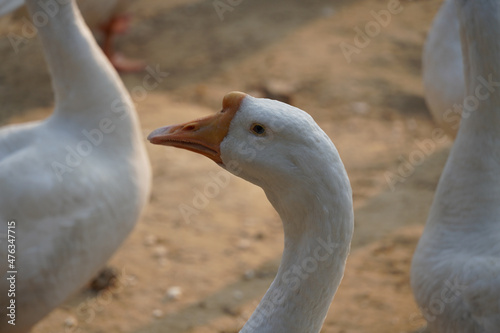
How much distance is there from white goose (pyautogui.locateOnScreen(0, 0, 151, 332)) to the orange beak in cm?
130

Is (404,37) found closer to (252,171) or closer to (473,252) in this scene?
(473,252)

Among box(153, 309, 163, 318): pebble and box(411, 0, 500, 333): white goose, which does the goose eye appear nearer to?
box(411, 0, 500, 333): white goose

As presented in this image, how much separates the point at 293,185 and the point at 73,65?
2.21 m

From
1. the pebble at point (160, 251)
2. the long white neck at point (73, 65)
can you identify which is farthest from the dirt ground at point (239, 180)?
the long white neck at point (73, 65)

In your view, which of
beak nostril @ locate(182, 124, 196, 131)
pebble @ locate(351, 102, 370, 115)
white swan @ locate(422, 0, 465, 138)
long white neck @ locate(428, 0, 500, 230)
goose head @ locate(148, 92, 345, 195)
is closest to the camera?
goose head @ locate(148, 92, 345, 195)

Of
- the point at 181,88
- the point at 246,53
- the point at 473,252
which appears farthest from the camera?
the point at 246,53

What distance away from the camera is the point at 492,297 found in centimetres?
287

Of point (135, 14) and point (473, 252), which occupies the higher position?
point (473, 252)

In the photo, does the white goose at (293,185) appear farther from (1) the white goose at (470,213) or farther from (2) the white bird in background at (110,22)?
(2) the white bird in background at (110,22)

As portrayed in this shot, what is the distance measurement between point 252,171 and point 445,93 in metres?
2.72

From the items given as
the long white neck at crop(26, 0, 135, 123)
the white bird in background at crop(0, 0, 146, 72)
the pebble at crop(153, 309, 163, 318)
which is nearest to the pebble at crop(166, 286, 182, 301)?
the pebble at crop(153, 309, 163, 318)

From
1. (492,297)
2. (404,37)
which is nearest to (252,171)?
(492,297)

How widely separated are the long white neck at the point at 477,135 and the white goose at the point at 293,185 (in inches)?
49.1

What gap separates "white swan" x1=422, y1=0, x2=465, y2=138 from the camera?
450cm
